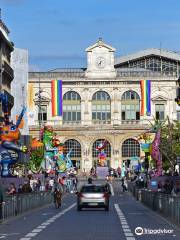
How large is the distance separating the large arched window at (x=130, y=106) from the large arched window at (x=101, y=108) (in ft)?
7.87

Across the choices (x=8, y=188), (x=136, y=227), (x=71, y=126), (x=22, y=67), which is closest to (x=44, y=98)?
(x=71, y=126)

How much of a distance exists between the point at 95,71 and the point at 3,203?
439 ft

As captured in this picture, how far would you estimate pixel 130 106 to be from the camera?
172 m

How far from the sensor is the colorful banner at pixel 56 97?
537 ft

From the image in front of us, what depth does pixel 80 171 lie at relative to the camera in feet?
551

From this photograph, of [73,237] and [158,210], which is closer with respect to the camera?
[73,237]

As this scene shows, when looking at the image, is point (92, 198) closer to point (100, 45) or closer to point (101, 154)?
point (101, 154)

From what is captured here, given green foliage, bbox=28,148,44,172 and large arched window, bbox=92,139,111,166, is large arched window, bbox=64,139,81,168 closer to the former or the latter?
large arched window, bbox=92,139,111,166

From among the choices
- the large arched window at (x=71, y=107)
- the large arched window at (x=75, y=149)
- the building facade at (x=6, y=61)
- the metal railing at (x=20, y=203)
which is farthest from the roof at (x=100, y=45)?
the metal railing at (x=20, y=203)

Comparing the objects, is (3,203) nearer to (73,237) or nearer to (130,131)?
(73,237)

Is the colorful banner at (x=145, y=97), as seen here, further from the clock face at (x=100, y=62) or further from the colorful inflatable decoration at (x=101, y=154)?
the colorful inflatable decoration at (x=101, y=154)

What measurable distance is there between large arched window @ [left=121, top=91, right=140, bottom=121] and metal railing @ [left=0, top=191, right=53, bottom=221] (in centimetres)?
10877

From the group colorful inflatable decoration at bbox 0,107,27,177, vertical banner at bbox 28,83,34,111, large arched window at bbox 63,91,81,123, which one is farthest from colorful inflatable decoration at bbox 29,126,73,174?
large arched window at bbox 63,91,81,123

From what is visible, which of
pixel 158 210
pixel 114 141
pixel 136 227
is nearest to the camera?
pixel 136 227
